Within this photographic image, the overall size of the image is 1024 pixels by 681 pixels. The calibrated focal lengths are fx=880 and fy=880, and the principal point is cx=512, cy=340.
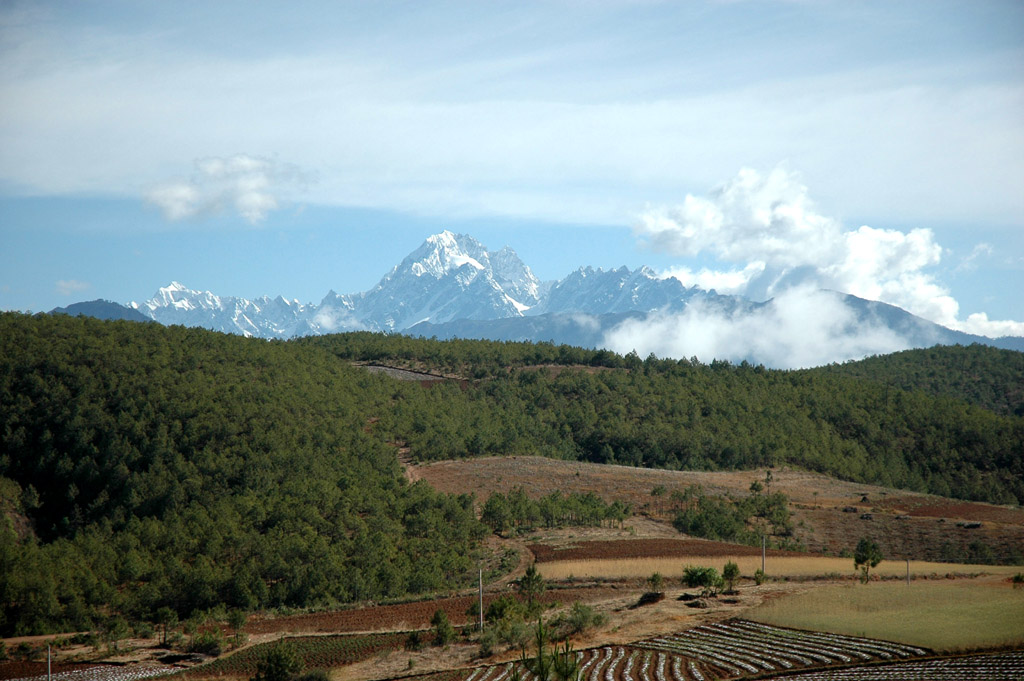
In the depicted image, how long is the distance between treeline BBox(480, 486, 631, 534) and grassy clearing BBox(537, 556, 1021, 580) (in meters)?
16.8

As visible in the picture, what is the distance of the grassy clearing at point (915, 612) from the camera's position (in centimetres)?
4816

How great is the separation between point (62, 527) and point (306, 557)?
95.2ft

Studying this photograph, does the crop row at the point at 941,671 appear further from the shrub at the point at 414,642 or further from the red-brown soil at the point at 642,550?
the red-brown soil at the point at 642,550

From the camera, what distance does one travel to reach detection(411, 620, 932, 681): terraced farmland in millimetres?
45875

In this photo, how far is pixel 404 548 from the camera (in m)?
82.7

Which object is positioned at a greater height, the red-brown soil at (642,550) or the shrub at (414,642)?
the red-brown soil at (642,550)

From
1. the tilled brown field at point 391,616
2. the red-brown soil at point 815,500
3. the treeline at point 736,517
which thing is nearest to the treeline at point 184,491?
the tilled brown field at point 391,616

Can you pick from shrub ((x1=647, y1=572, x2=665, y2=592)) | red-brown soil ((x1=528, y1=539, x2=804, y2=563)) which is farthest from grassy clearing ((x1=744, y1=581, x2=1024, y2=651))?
red-brown soil ((x1=528, y1=539, x2=804, y2=563))

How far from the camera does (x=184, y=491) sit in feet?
293

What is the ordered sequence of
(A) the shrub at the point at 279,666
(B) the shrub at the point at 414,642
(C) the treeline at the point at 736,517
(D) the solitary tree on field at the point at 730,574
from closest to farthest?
(A) the shrub at the point at 279,666 < (B) the shrub at the point at 414,642 < (D) the solitary tree on field at the point at 730,574 < (C) the treeline at the point at 736,517

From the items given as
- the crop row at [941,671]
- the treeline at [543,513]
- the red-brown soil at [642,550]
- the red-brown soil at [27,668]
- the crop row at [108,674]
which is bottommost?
the crop row at [108,674]

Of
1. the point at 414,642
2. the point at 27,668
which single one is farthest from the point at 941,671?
the point at 27,668

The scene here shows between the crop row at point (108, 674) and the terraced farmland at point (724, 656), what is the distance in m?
19.0

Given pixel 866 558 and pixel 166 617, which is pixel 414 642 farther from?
pixel 866 558
